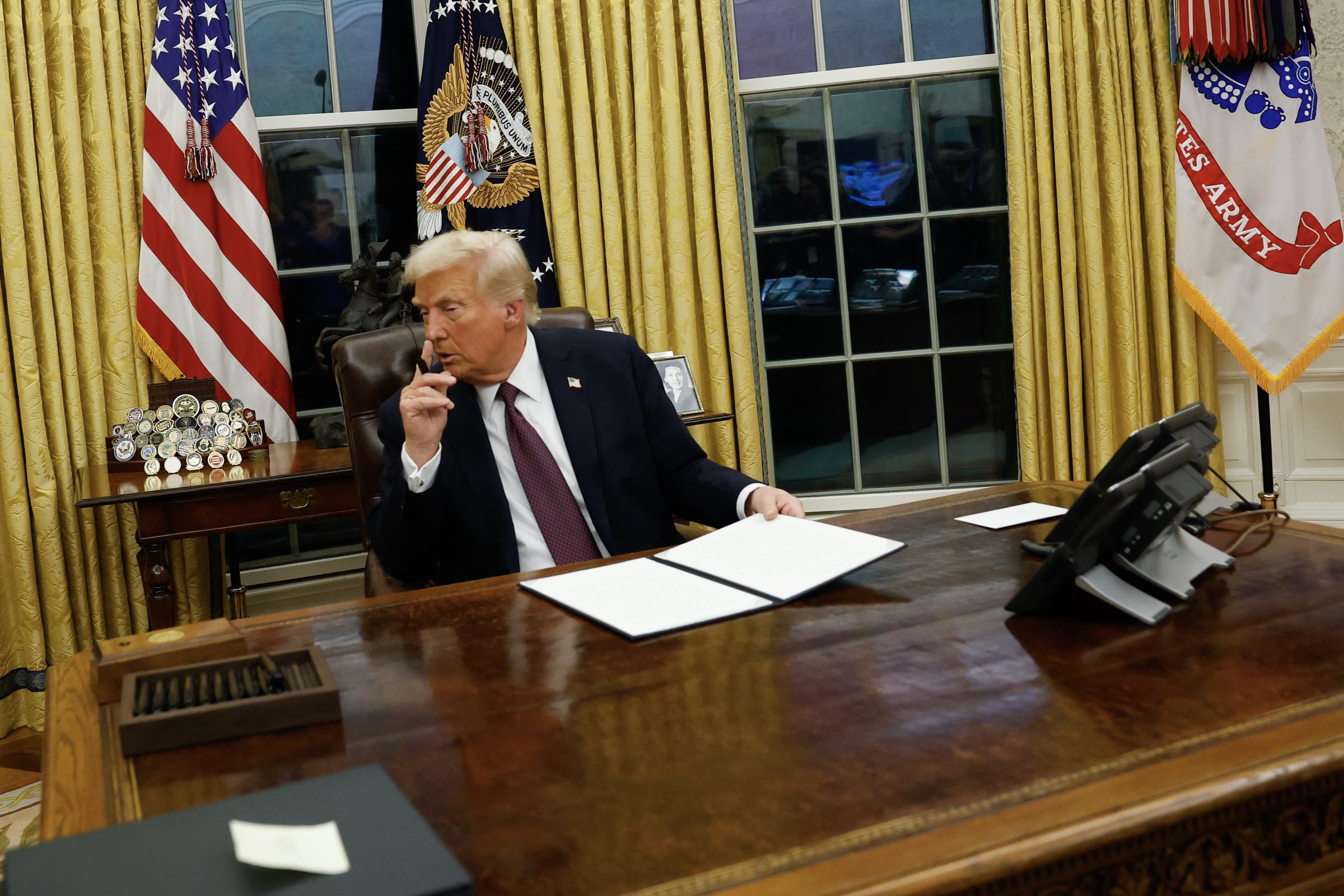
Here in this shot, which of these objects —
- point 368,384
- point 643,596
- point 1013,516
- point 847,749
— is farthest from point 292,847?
point 368,384

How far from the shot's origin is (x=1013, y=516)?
1.87 meters

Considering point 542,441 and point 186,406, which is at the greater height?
point 186,406

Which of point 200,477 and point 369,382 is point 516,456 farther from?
point 200,477

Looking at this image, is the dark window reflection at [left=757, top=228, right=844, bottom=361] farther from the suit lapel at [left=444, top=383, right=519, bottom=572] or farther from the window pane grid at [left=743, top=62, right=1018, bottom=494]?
the suit lapel at [left=444, top=383, right=519, bottom=572]

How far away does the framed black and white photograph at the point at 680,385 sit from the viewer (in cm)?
343

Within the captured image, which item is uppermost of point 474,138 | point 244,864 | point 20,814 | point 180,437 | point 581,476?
point 474,138

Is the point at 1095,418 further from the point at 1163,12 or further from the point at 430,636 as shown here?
the point at 430,636

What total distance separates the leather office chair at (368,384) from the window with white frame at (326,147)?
56.7 inches

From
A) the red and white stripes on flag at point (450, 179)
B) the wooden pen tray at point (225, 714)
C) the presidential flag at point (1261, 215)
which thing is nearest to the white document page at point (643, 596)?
the wooden pen tray at point (225, 714)

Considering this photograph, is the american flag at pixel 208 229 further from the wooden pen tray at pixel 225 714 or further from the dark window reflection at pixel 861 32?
the wooden pen tray at pixel 225 714

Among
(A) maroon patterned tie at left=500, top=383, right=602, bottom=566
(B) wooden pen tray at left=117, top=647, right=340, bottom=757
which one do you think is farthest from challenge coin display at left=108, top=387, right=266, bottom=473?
(B) wooden pen tray at left=117, top=647, right=340, bottom=757

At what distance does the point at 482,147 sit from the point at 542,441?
1642 mm

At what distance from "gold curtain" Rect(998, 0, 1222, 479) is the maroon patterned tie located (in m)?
2.09

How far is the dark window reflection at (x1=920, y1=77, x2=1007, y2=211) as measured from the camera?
391cm
